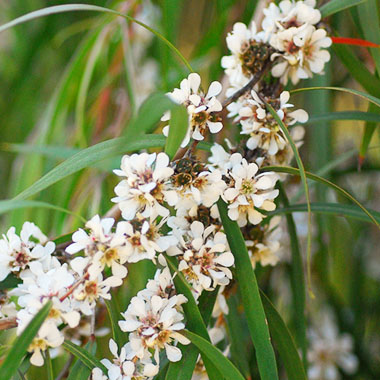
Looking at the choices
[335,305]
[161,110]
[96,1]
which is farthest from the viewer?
[96,1]

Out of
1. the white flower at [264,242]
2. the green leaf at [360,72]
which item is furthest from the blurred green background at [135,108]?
the white flower at [264,242]

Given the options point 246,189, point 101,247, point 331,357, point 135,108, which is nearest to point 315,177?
point 246,189

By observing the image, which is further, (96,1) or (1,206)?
(96,1)

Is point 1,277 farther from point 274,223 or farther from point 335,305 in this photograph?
point 335,305

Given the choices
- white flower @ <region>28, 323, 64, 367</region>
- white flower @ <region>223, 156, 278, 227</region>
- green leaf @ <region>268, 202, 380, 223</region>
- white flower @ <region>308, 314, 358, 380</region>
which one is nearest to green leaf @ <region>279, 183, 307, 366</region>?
green leaf @ <region>268, 202, 380, 223</region>

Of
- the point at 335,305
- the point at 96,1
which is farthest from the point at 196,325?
the point at 96,1

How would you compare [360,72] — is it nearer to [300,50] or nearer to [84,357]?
[300,50]

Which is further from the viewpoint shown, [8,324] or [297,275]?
[297,275]

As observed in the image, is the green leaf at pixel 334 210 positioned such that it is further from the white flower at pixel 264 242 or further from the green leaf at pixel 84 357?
the green leaf at pixel 84 357
